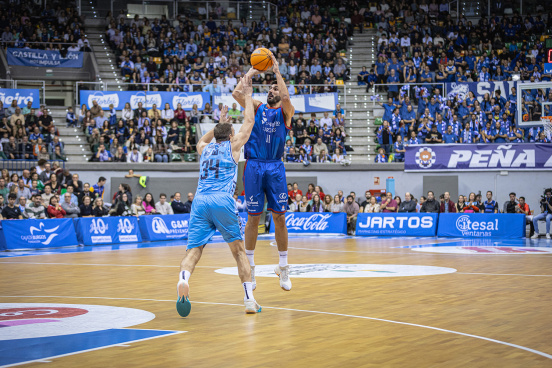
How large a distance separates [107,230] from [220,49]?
530 inches

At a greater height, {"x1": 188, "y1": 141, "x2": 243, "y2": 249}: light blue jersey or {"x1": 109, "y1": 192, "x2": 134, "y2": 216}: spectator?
{"x1": 188, "y1": 141, "x2": 243, "y2": 249}: light blue jersey

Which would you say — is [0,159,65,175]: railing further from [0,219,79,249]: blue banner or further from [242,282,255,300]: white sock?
[242,282,255,300]: white sock

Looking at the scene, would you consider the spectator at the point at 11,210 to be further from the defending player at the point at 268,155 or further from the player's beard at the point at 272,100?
the player's beard at the point at 272,100

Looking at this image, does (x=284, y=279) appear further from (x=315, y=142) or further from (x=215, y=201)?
(x=315, y=142)

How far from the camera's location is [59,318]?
7.33m

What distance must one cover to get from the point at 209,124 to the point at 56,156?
6.00 m

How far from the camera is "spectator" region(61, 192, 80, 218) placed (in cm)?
2044

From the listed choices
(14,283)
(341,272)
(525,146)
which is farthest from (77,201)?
(525,146)

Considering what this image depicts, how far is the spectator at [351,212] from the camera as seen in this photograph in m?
24.4

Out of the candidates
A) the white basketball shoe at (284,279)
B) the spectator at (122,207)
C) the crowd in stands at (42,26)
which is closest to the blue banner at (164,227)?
the spectator at (122,207)

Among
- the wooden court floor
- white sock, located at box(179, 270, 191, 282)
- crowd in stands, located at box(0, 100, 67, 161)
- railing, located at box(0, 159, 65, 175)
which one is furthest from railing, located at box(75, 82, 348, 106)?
white sock, located at box(179, 270, 191, 282)

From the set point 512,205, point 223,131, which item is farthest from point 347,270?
point 512,205

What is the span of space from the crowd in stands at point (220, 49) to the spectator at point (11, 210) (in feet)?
32.8

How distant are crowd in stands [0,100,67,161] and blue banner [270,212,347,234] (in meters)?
8.58
